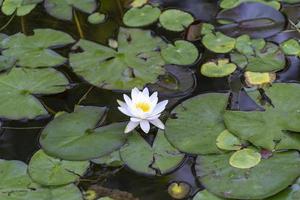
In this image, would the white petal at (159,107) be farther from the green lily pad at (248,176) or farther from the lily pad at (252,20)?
the lily pad at (252,20)

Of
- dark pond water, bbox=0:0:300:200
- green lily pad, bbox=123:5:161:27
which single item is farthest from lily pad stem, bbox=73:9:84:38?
green lily pad, bbox=123:5:161:27

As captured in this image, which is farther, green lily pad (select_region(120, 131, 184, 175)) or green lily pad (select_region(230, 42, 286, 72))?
green lily pad (select_region(230, 42, 286, 72))

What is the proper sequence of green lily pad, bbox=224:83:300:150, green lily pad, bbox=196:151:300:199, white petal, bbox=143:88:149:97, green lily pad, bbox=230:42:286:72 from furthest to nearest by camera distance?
green lily pad, bbox=230:42:286:72
white petal, bbox=143:88:149:97
green lily pad, bbox=224:83:300:150
green lily pad, bbox=196:151:300:199

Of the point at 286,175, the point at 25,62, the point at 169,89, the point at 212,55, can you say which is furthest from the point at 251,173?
the point at 25,62

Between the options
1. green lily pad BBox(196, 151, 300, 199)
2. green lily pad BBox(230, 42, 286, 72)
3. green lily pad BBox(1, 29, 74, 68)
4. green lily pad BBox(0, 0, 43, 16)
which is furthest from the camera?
green lily pad BBox(0, 0, 43, 16)

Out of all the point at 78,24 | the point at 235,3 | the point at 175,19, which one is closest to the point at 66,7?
the point at 78,24

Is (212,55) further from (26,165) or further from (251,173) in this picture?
(26,165)

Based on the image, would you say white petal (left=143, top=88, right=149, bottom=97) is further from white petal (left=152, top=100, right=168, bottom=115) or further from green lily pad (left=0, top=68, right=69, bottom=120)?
green lily pad (left=0, top=68, right=69, bottom=120)
